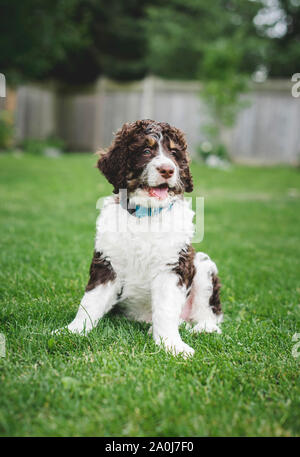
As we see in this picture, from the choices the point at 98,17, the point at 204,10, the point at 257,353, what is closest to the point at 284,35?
the point at 204,10

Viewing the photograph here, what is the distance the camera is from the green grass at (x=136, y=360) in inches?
75.5

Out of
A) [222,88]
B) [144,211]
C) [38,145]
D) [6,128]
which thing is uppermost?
[222,88]

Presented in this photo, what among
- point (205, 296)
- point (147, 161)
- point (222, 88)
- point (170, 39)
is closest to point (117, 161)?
point (147, 161)

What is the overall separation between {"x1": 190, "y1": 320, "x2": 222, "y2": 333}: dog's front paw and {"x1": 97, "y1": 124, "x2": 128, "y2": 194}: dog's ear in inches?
42.6

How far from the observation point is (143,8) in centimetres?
1917

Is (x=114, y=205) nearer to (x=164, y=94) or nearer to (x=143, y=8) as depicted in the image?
(x=164, y=94)

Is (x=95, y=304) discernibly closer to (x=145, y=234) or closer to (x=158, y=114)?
(x=145, y=234)

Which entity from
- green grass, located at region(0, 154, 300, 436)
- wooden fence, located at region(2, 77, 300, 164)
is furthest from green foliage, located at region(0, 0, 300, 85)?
green grass, located at region(0, 154, 300, 436)

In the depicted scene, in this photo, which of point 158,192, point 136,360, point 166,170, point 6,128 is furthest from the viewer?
point 6,128

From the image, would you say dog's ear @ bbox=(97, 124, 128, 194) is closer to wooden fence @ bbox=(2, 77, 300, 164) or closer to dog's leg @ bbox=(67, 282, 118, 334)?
dog's leg @ bbox=(67, 282, 118, 334)

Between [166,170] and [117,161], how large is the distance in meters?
0.39

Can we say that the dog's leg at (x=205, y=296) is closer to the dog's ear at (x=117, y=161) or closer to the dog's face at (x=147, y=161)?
the dog's face at (x=147, y=161)

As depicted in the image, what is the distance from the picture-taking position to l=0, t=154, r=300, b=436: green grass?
1.92 meters

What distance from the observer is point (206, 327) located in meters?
3.09
